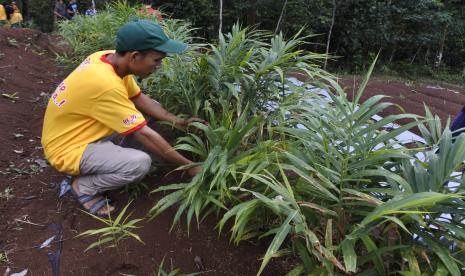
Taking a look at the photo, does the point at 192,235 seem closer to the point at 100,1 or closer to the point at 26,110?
the point at 26,110

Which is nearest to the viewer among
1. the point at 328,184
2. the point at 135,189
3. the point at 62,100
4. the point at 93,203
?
the point at 328,184

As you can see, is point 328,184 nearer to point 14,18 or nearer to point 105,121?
point 105,121

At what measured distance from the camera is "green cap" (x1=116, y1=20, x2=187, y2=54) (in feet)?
6.88

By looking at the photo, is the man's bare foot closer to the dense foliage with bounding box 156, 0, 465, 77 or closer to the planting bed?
the planting bed

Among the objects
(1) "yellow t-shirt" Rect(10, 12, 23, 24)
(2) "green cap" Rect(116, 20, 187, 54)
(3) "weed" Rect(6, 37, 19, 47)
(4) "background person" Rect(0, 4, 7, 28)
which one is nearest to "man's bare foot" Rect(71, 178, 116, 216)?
(2) "green cap" Rect(116, 20, 187, 54)

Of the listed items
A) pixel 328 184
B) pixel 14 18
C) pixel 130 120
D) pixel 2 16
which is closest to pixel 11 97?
pixel 130 120

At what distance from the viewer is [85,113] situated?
222 centimetres

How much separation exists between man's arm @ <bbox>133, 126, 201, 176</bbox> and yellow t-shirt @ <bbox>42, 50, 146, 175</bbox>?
0.13ft

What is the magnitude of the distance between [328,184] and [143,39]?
117cm

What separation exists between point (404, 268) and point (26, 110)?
12.2 ft

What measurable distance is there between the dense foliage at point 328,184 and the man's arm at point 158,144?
10cm

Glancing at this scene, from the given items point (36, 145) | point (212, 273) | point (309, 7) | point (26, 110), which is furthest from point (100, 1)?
point (212, 273)

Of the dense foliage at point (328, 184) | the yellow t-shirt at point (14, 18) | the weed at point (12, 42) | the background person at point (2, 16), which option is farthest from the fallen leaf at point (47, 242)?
the yellow t-shirt at point (14, 18)

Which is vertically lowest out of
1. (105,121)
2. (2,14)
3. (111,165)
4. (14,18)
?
(14,18)
